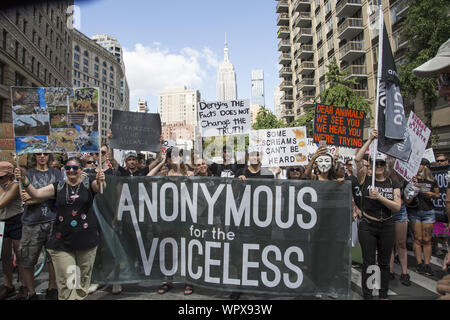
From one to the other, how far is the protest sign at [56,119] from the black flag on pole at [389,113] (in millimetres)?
3915

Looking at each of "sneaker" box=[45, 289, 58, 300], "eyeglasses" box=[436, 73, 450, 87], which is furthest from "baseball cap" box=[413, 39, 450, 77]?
"sneaker" box=[45, 289, 58, 300]

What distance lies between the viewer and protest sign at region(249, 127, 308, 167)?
817cm

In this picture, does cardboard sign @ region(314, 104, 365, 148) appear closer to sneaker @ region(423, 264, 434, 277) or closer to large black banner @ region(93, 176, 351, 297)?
sneaker @ region(423, 264, 434, 277)

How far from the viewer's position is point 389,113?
425cm

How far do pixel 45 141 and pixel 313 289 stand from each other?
3978 mm

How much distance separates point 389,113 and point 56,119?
4.61m

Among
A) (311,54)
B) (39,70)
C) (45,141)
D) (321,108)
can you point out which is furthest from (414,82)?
(39,70)

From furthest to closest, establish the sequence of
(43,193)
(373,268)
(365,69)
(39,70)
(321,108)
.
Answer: (39,70) → (365,69) → (321,108) → (373,268) → (43,193)

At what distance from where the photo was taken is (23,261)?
4.11 meters

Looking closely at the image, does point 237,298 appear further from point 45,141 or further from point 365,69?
point 365,69

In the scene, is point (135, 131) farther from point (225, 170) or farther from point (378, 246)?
point (378, 246)

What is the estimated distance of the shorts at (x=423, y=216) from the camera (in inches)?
219

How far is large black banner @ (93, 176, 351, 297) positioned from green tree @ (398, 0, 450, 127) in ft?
56.8

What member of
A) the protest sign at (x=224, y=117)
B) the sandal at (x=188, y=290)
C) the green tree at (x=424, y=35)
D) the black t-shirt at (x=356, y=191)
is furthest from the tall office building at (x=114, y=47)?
the black t-shirt at (x=356, y=191)
